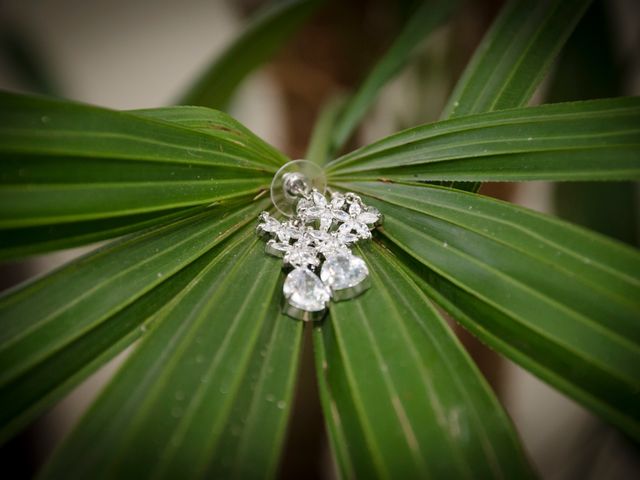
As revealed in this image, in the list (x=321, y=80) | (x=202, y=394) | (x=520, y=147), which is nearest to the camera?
(x=202, y=394)

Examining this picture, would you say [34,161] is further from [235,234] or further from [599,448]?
[599,448]

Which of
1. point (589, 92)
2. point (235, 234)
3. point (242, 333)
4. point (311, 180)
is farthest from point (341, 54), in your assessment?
point (242, 333)

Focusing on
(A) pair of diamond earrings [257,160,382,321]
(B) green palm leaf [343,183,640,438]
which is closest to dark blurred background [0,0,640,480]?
(A) pair of diamond earrings [257,160,382,321]

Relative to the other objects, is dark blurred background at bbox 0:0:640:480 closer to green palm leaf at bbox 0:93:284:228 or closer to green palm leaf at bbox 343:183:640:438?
green palm leaf at bbox 0:93:284:228

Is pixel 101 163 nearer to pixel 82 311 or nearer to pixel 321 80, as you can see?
pixel 82 311

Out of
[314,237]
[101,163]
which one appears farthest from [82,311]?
[314,237]
